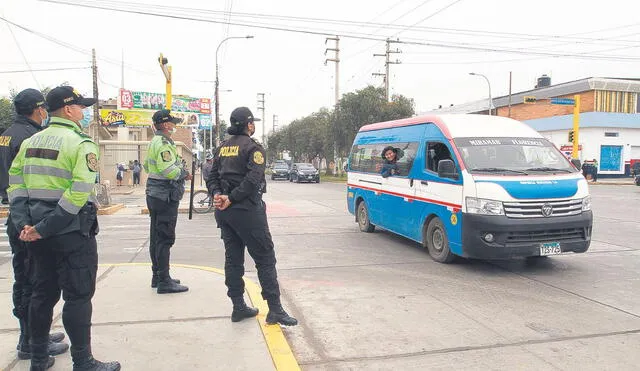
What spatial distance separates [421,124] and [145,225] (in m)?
7.54

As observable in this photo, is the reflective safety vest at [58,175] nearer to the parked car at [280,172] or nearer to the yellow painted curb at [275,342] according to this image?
the yellow painted curb at [275,342]

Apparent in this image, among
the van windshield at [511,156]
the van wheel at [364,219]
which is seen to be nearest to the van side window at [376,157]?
the van wheel at [364,219]

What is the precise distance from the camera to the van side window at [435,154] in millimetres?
7574

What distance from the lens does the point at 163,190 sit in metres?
5.50

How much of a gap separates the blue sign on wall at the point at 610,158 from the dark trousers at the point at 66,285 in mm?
46344

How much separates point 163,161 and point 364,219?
603cm

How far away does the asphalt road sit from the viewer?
404 centimetres

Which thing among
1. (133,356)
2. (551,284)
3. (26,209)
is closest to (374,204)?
(551,284)

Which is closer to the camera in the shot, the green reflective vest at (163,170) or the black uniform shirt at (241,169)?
the black uniform shirt at (241,169)

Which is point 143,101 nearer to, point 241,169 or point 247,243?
point 241,169

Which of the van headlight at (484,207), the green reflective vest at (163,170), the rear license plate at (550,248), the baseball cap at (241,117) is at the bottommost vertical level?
the rear license plate at (550,248)

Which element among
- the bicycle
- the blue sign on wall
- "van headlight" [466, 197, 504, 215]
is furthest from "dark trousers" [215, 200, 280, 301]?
the blue sign on wall

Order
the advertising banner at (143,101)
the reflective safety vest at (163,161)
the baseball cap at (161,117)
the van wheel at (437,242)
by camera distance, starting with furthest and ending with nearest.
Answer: the advertising banner at (143,101)
the van wheel at (437,242)
the baseball cap at (161,117)
the reflective safety vest at (163,161)

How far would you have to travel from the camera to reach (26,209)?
335 cm
